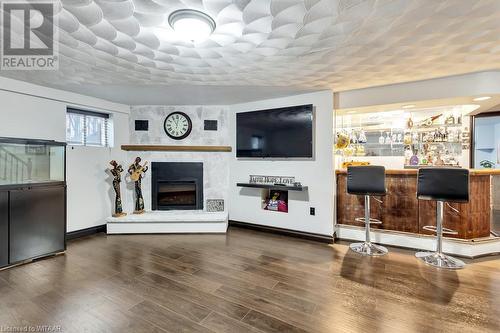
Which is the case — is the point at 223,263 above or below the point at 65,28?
below

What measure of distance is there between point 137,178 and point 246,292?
9.90 ft

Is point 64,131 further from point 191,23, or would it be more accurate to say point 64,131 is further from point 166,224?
point 191,23

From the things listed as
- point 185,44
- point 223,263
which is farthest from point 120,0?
point 223,263

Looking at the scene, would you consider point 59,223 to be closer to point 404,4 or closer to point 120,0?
point 120,0

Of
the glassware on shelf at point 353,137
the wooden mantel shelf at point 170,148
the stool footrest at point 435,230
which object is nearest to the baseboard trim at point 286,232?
the stool footrest at point 435,230

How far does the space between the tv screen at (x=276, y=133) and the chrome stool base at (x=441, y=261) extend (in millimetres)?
1975

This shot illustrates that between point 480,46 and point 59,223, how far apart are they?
5202 mm

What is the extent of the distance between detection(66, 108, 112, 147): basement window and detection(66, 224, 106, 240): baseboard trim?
57.3 inches

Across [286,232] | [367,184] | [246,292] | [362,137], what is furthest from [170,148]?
[362,137]

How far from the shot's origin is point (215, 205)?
446 cm

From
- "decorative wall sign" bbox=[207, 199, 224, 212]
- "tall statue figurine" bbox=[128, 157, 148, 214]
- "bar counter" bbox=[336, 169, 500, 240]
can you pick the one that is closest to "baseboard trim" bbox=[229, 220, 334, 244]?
"decorative wall sign" bbox=[207, 199, 224, 212]

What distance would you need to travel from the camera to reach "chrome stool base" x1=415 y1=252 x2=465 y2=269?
2.68 metres

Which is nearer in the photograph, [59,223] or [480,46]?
[480,46]

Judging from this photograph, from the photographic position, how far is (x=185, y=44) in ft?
7.05
